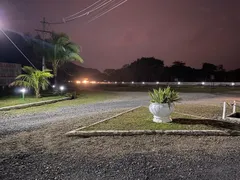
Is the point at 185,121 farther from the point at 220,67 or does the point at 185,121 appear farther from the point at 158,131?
the point at 220,67

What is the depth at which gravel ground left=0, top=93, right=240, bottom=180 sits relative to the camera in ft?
14.5

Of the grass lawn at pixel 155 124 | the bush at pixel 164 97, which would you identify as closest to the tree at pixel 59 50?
the grass lawn at pixel 155 124

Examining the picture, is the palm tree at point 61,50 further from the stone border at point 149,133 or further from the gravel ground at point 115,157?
the stone border at point 149,133

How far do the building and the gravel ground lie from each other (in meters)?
19.3

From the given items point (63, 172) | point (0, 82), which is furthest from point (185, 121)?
point (0, 82)

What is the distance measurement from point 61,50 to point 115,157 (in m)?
18.5

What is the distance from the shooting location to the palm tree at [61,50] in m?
22.1

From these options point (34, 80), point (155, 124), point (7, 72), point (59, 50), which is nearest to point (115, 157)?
point (155, 124)

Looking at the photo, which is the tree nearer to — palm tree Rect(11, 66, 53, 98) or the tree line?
palm tree Rect(11, 66, 53, 98)

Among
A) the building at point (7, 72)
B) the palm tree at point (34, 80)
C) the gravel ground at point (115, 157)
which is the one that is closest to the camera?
the gravel ground at point (115, 157)

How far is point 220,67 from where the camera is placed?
66.4 m

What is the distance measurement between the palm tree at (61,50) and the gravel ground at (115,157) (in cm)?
1548

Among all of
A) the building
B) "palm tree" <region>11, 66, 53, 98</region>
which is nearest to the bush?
"palm tree" <region>11, 66, 53, 98</region>

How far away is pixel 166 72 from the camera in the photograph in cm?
6775
